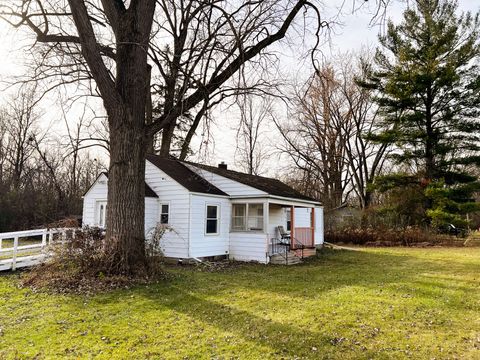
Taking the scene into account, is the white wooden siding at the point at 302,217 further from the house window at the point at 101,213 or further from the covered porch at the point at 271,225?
the house window at the point at 101,213

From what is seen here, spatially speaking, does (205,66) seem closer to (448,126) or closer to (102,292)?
(102,292)

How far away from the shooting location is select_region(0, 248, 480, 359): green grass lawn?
473 cm

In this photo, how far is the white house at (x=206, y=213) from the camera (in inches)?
531

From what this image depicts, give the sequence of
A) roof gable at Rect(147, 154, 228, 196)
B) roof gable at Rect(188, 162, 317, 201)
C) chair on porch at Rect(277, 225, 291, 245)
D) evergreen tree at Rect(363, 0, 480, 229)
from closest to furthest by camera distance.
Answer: roof gable at Rect(147, 154, 228, 196), roof gable at Rect(188, 162, 317, 201), chair on porch at Rect(277, 225, 291, 245), evergreen tree at Rect(363, 0, 480, 229)

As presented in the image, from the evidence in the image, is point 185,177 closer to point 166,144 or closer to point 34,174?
point 166,144

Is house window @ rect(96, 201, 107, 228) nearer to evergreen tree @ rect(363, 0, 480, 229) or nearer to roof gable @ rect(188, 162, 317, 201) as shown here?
roof gable @ rect(188, 162, 317, 201)

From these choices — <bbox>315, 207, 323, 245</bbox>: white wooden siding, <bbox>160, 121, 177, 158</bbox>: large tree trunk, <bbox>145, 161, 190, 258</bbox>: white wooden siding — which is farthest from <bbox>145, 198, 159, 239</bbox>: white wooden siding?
<bbox>315, 207, 323, 245</bbox>: white wooden siding

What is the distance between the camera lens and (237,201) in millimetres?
15133

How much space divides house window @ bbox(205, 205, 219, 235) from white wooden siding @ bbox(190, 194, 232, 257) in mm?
143

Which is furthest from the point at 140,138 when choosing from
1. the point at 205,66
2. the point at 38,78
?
the point at 38,78

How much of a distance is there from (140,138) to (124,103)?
100 cm

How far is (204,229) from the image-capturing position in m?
13.9

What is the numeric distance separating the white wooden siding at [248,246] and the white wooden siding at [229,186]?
1.71 m

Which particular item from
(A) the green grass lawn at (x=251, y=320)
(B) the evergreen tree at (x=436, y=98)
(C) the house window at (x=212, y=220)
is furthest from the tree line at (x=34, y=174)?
(B) the evergreen tree at (x=436, y=98)
